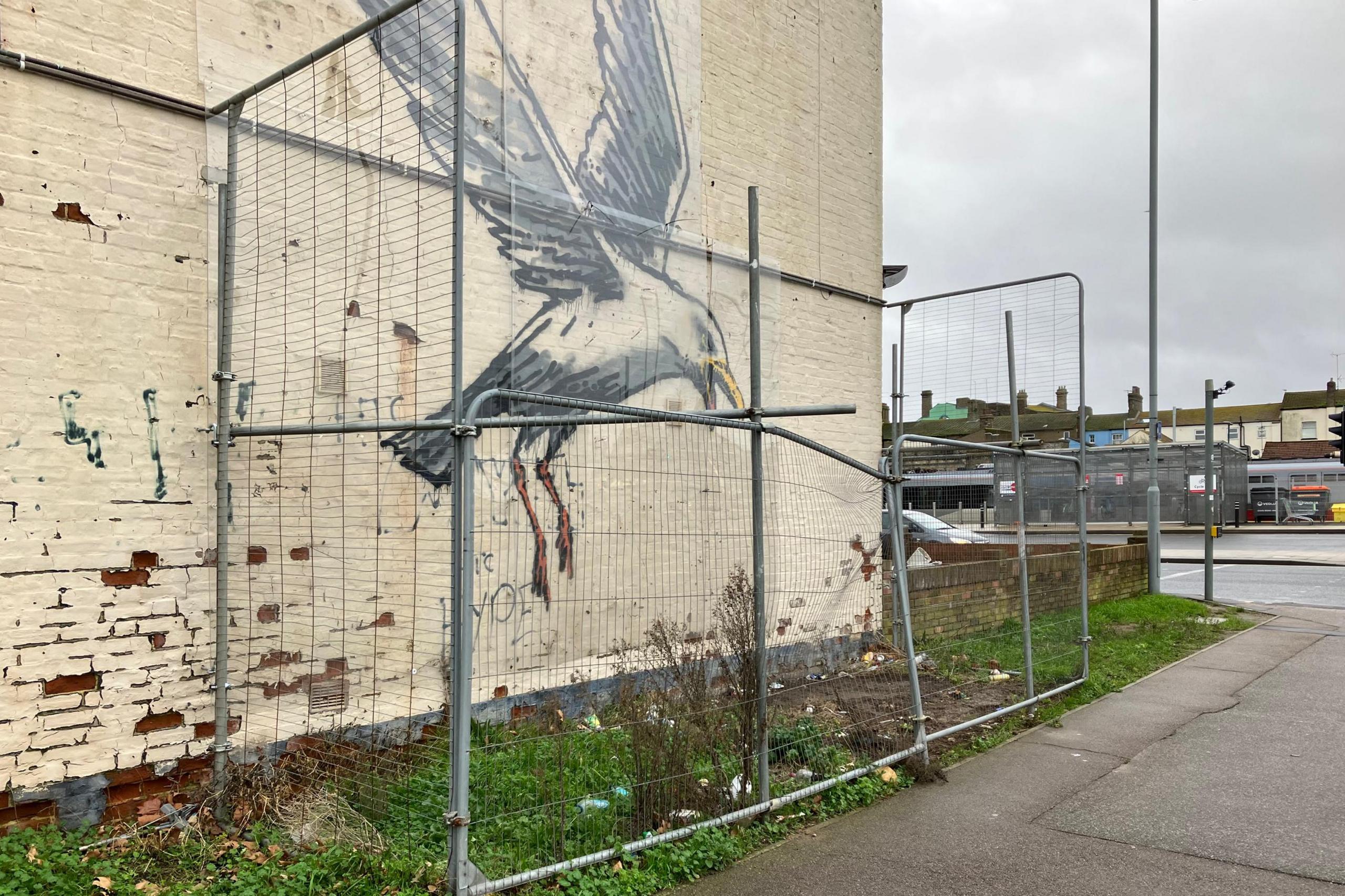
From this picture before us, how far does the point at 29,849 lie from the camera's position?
3.90 metres

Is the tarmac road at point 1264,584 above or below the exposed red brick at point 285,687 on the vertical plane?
below

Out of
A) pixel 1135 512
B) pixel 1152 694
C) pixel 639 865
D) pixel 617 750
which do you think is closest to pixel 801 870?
pixel 639 865

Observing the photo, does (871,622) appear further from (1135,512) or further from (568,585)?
(1135,512)

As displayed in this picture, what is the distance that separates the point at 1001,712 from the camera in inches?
260

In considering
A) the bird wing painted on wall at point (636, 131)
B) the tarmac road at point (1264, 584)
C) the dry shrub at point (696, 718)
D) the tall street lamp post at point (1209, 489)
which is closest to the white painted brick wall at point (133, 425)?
the dry shrub at point (696, 718)

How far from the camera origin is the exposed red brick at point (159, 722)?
4.49 meters

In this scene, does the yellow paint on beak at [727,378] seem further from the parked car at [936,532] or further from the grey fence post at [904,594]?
the parked car at [936,532]

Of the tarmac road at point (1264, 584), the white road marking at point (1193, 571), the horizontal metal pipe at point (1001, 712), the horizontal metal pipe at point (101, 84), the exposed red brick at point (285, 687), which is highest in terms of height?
the horizontal metal pipe at point (101, 84)

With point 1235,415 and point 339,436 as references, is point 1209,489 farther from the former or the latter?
point 1235,415

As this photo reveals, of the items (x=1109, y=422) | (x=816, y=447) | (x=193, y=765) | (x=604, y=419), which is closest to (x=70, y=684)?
(x=193, y=765)

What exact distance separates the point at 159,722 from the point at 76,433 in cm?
144

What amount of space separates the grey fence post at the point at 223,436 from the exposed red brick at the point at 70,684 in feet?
1.87

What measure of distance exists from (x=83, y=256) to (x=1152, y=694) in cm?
838

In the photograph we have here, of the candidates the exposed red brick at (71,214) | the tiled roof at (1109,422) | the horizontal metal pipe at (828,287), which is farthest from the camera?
the tiled roof at (1109,422)
